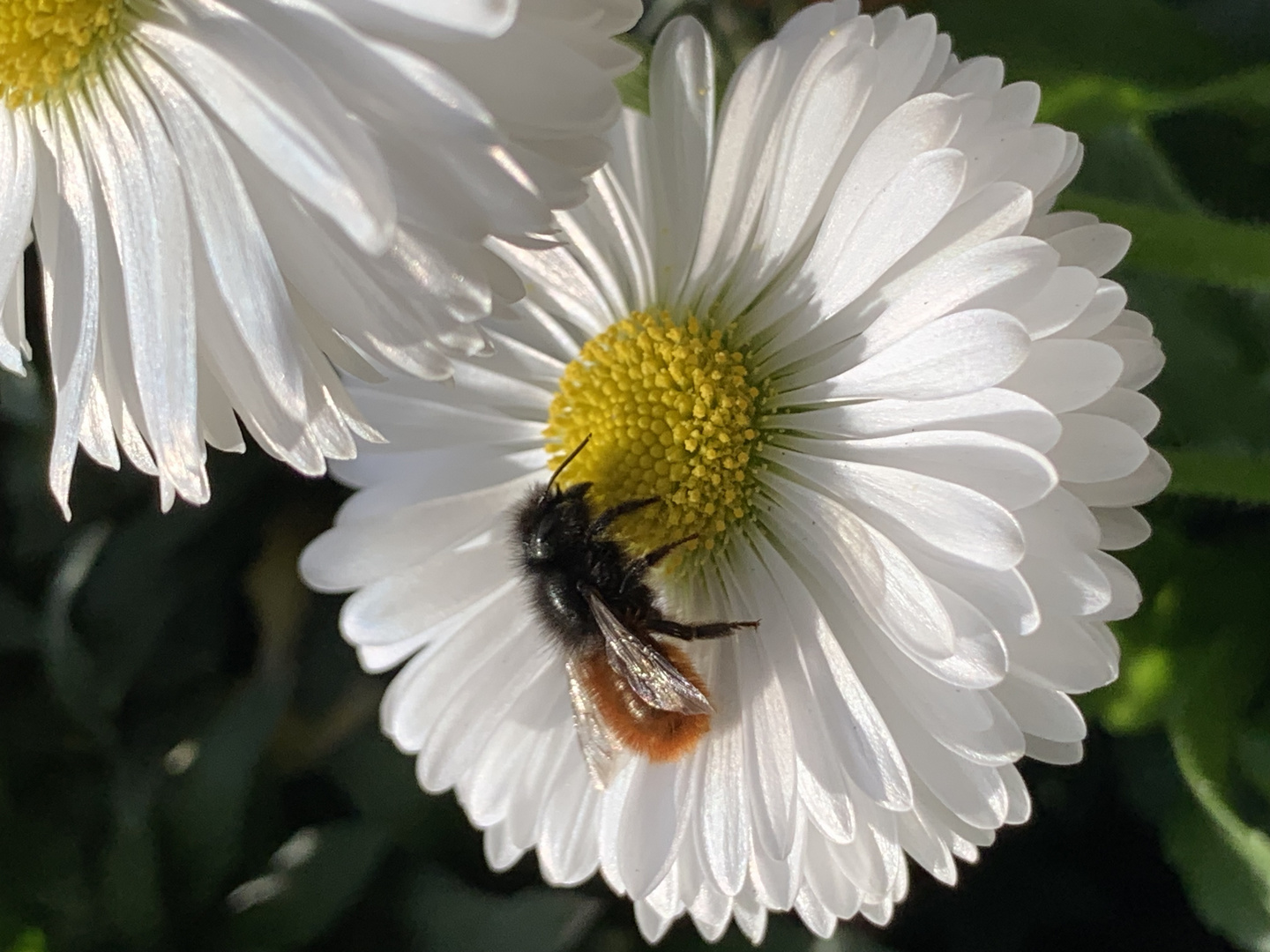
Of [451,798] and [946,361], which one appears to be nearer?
[946,361]

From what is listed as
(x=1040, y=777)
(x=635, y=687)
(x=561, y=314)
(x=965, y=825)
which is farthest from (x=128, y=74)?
(x=1040, y=777)

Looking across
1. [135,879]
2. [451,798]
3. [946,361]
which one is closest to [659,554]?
[946,361]

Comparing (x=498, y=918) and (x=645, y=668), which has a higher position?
(x=645, y=668)

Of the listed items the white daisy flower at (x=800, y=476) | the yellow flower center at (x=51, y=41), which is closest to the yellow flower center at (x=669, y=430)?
the white daisy flower at (x=800, y=476)

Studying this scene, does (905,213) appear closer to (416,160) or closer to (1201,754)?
(416,160)

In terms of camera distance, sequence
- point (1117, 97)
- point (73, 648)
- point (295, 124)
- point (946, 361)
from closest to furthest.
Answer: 1. point (295, 124)
2. point (946, 361)
3. point (1117, 97)
4. point (73, 648)

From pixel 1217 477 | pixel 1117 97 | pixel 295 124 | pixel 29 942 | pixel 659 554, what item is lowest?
pixel 29 942

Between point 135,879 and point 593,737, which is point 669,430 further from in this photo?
point 135,879

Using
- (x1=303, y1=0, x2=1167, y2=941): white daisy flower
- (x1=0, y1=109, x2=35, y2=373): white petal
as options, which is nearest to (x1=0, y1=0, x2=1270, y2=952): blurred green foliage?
(x1=303, y1=0, x2=1167, y2=941): white daisy flower
